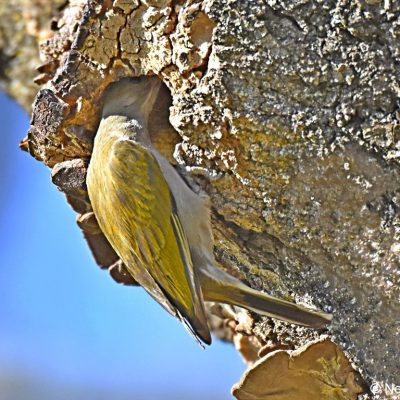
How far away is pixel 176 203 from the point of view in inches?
113

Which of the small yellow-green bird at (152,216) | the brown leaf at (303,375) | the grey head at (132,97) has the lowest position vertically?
the brown leaf at (303,375)

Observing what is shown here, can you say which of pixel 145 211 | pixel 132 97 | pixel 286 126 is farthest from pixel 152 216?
pixel 286 126

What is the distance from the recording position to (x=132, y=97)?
9.75 ft

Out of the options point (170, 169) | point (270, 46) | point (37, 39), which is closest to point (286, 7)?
point (270, 46)

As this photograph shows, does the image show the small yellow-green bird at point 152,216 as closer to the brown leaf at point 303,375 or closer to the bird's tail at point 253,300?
the bird's tail at point 253,300

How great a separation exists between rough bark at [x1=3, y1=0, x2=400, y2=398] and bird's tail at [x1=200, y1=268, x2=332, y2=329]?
0.20ft

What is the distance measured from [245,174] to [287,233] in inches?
8.1

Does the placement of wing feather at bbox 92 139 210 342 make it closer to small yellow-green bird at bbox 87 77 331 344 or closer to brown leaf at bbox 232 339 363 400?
small yellow-green bird at bbox 87 77 331 344

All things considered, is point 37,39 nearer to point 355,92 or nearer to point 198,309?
point 198,309

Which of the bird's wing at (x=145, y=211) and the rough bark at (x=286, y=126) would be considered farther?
the bird's wing at (x=145, y=211)

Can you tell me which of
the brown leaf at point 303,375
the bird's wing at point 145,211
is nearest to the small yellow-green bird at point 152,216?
the bird's wing at point 145,211

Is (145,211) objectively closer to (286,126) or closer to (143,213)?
(143,213)

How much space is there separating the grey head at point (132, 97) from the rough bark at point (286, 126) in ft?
0.21

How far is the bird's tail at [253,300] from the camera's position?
8.55 feet
